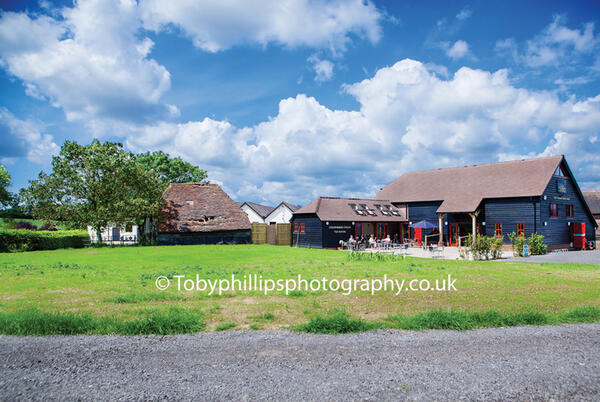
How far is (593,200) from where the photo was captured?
52.8 m

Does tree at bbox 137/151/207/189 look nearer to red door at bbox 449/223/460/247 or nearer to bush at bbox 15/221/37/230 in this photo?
bush at bbox 15/221/37/230

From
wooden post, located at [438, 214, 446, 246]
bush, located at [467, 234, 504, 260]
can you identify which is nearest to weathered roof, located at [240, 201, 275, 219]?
wooden post, located at [438, 214, 446, 246]

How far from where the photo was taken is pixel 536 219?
29.1m

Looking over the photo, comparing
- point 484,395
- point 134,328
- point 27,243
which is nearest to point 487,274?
point 484,395

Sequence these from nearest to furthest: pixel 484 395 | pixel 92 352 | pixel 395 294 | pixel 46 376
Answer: pixel 484 395 → pixel 46 376 → pixel 92 352 → pixel 395 294

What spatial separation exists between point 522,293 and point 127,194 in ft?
117

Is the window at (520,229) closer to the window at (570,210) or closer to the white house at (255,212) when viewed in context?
the window at (570,210)

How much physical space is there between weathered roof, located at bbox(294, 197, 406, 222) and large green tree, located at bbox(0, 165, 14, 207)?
32.8m

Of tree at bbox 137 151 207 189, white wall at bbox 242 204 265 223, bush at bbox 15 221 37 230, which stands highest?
tree at bbox 137 151 207 189

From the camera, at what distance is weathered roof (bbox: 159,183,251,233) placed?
37.5 meters

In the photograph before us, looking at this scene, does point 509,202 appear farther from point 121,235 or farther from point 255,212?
point 121,235

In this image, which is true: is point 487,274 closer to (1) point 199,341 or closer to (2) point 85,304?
(1) point 199,341

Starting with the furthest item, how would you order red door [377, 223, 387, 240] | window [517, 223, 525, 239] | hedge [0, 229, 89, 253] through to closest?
red door [377, 223, 387, 240] < window [517, 223, 525, 239] < hedge [0, 229, 89, 253]

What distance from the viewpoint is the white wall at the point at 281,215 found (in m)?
47.7
